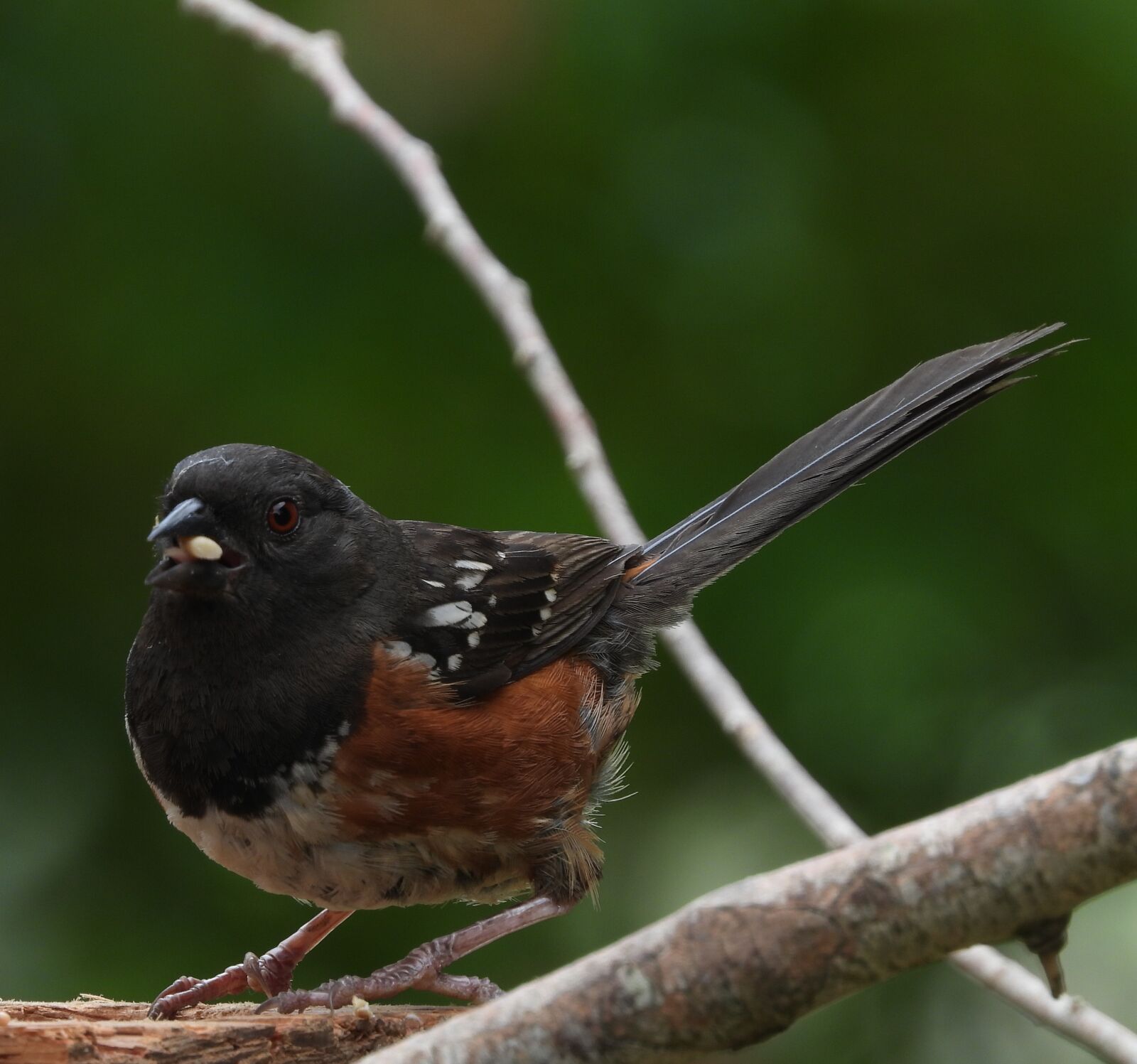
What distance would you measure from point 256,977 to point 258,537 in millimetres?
882

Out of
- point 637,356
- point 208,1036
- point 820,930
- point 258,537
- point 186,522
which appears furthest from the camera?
point 637,356

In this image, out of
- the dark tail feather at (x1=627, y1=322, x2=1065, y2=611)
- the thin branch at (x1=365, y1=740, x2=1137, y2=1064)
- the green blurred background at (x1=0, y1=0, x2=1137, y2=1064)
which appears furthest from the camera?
the green blurred background at (x1=0, y1=0, x2=1137, y2=1064)

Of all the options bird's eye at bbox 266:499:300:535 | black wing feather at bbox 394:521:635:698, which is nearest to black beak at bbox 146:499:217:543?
bird's eye at bbox 266:499:300:535

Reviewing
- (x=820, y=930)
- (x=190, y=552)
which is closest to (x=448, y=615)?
(x=190, y=552)

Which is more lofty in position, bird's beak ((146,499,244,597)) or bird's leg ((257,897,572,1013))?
bird's beak ((146,499,244,597))

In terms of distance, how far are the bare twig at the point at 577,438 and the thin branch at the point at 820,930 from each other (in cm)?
61

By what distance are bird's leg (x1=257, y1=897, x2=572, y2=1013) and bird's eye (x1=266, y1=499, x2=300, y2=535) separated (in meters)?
0.77

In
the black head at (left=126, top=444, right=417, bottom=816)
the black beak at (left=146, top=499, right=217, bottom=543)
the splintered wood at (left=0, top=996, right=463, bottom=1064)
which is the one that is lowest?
the splintered wood at (left=0, top=996, right=463, bottom=1064)

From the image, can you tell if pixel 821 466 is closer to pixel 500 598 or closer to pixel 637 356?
pixel 500 598

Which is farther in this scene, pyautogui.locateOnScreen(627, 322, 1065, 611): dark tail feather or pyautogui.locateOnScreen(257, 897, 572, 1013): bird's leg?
pyautogui.locateOnScreen(627, 322, 1065, 611): dark tail feather

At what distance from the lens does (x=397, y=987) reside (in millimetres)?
2244

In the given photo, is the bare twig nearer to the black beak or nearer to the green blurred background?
the black beak

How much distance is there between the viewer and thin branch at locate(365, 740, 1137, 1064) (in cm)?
110

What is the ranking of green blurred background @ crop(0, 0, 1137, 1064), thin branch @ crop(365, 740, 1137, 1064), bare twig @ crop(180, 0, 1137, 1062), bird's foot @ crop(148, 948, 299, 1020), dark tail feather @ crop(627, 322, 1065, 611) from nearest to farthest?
thin branch @ crop(365, 740, 1137, 1064) < bare twig @ crop(180, 0, 1137, 1062) < bird's foot @ crop(148, 948, 299, 1020) < dark tail feather @ crop(627, 322, 1065, 611) < green blurred background @ crop(0, 0, 1137, 1064)
